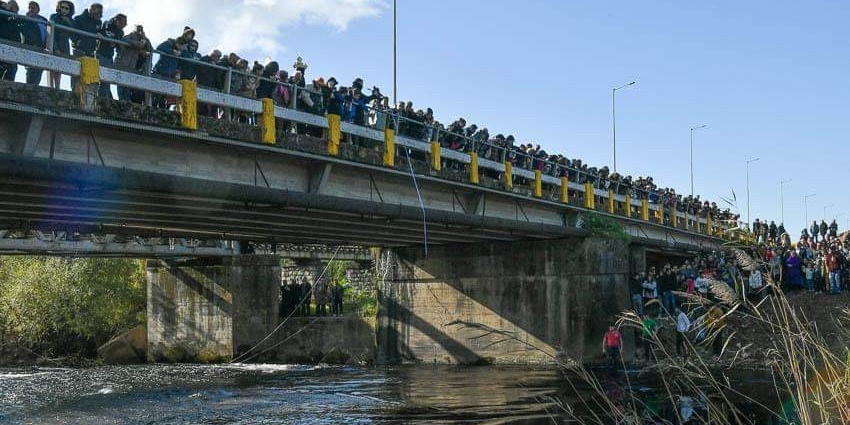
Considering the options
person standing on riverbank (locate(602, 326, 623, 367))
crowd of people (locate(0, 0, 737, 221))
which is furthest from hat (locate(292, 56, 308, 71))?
person standing on riverbank (locate(602, 326, 623, 367))

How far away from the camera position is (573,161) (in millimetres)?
29422

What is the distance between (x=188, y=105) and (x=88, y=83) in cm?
182

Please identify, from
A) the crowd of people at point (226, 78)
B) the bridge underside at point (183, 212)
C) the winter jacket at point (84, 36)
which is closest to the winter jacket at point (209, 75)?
the crowd of people at point (226, 78)

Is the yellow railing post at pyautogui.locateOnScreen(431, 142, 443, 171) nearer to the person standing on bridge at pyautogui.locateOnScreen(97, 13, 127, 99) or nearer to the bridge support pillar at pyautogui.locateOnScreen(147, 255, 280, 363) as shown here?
the person standing on bridge at pyautogui.locateOnScreen(97, 13, 127, 99)

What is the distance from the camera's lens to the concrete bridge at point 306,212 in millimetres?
12961

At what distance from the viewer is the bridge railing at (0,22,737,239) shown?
496 inches

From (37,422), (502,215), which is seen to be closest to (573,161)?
(502,215)

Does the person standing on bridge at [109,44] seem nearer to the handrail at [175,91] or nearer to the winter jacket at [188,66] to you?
the handrail at [175,91]

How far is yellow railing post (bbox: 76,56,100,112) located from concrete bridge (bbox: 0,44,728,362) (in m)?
0.02

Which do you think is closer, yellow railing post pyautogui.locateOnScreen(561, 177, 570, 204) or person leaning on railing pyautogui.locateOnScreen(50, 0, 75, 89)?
person leaning on railing pyautogui.locateOnScreen(50, 0, 75, 89)

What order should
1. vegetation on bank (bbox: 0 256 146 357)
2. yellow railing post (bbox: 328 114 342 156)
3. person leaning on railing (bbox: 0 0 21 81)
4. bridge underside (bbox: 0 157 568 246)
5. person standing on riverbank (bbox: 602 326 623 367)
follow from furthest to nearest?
vegetation on bank (bbox: 0 256 146 357), person standing on riverbank (bbox: 602 326 623 367), yellow railing post (bbox: 328 114 342 156), bridge underside (bbox: 0 157 568 246), person leaning on railing (bbox: 0 0 21 81)

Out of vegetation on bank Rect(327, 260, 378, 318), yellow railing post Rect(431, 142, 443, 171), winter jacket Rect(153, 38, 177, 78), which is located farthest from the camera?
vegetation on bank Rect(327, 260, 378, 318)

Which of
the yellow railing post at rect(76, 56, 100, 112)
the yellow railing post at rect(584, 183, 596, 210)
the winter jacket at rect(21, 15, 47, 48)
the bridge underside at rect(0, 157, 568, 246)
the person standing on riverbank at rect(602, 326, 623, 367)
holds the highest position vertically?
the winter jacket at rect(21, 15, 47, 48)

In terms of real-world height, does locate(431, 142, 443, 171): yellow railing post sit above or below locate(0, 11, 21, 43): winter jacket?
below
